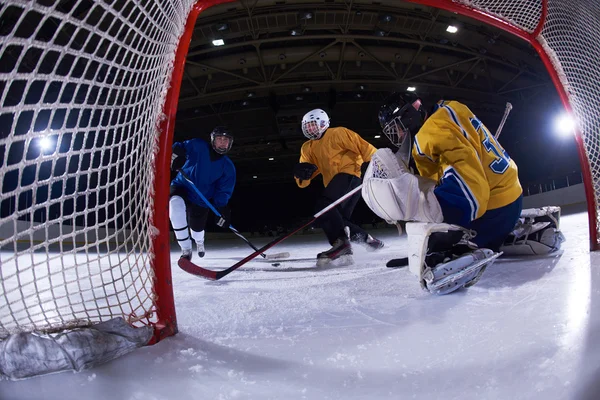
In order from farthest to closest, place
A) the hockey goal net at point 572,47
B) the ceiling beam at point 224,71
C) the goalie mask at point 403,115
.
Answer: the ceiling beam at point 224,71
the hockey goal net at point 572,47
the goalie mask at point 403,115

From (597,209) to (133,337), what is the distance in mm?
2212

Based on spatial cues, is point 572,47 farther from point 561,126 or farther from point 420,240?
point 561,126

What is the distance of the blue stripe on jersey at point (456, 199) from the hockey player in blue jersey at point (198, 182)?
1940 mm

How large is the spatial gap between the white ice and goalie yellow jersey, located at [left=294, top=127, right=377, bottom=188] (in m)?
1.48

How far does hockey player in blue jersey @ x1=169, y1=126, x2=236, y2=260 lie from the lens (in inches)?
107

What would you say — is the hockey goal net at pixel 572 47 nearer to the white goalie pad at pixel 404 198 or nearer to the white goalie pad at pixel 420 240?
the white goalie pad at pixel 404 198

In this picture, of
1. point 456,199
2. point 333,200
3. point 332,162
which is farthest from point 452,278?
point 332,162

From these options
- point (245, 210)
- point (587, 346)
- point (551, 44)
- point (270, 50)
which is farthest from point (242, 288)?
point (245, 210)

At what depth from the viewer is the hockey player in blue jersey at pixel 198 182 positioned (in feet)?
8.92

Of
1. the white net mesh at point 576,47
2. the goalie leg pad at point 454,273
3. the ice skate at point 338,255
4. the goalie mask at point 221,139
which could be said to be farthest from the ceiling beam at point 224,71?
the goalie leg pad at point 454,273

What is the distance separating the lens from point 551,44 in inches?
74.9

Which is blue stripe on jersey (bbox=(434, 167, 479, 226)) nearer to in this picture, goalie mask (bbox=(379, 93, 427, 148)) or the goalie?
the goalie

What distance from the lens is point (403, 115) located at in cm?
146

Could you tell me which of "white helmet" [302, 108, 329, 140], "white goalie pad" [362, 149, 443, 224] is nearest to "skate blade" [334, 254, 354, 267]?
"white helmet" [302, 108, 329, 140]
